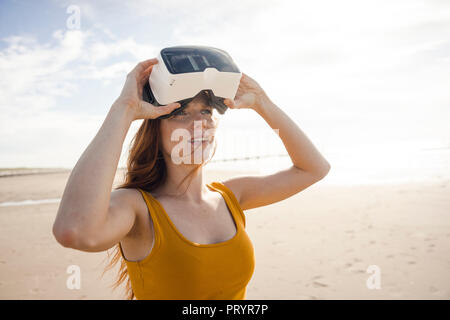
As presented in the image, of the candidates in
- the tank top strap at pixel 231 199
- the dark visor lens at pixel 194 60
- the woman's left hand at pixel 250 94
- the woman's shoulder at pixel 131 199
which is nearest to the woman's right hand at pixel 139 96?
the dark visor lens at pixel 194 60

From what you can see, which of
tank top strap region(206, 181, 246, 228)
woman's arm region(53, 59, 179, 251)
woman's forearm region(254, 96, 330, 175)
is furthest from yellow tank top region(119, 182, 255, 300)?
woman's forearm region(254, 96, 330, 175)

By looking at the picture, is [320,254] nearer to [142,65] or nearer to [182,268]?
[182,268]

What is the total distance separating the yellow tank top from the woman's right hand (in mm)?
467

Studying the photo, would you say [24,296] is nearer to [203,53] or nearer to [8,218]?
[203,53]

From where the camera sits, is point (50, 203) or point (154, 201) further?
point (50, 203)

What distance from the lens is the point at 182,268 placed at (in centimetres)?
155

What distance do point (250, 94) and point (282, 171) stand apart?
25.9 inches

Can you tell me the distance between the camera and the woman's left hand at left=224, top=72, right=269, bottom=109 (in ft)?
6.91

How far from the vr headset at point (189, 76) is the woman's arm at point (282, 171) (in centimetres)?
35

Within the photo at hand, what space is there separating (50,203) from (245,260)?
1347cm

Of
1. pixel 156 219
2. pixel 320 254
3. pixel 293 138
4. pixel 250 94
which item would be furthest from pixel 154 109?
pixel 320 254
